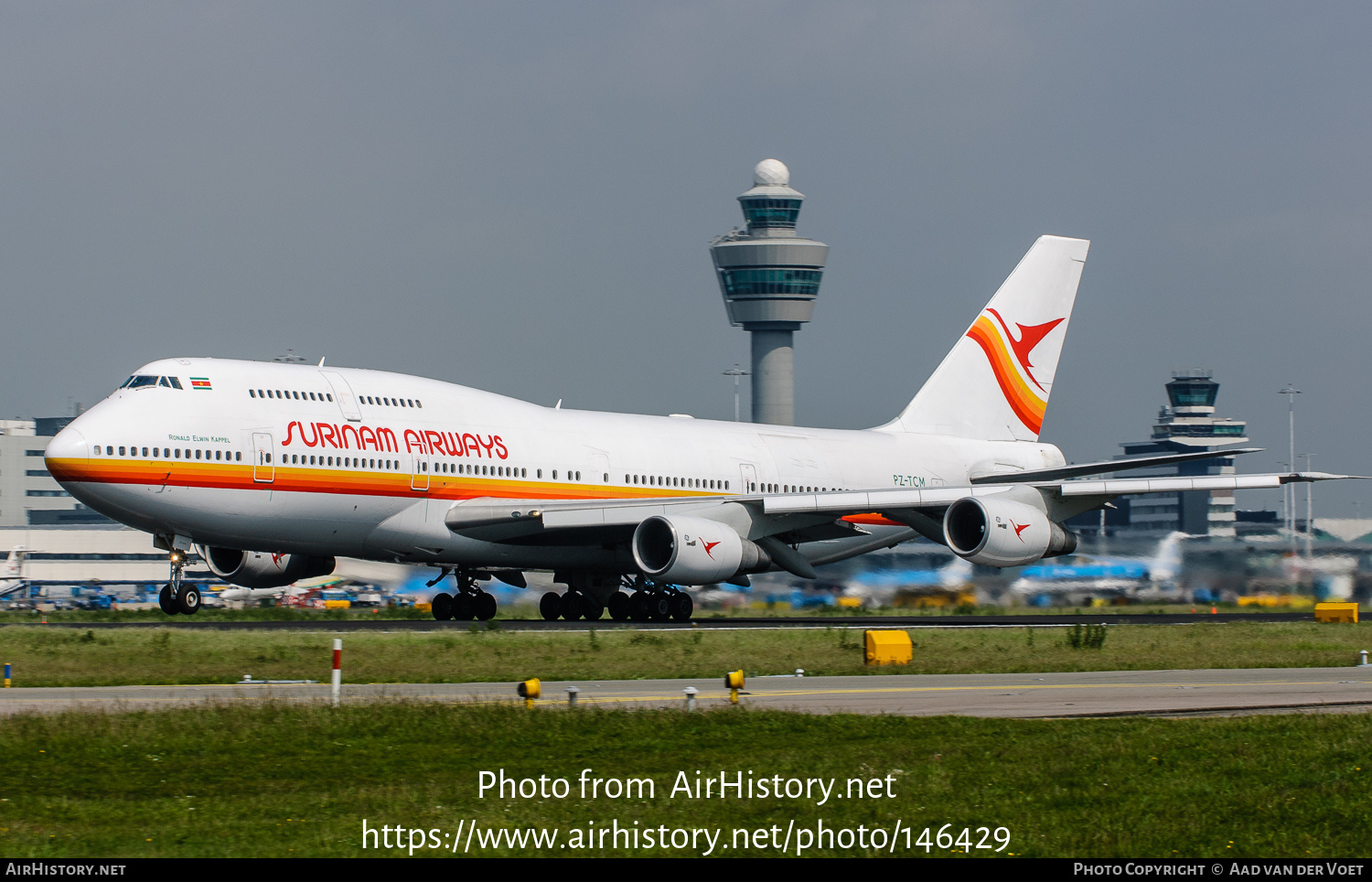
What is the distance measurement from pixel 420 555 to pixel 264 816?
990 inches

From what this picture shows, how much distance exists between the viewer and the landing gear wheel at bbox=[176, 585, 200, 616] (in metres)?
35.2

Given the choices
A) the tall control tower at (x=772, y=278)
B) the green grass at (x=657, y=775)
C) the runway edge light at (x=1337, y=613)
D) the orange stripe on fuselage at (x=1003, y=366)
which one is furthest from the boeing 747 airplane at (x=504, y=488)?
the tall control tower at (x=772, y=278)

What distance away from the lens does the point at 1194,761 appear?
1562 centimetres

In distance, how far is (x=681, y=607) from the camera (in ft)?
130

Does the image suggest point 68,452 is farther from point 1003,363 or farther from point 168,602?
point 1003,363

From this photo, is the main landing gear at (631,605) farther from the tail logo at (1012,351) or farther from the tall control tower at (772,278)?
the tall control tower at (772,278)

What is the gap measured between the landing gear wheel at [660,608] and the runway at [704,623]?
19 centimetres

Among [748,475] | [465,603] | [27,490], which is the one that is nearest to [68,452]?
[465,603]

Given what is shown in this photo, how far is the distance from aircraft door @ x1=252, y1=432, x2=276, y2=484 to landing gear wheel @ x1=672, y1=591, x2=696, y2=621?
34.1 ft

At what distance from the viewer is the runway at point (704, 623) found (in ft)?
114

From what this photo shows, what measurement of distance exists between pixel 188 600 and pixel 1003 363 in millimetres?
26531

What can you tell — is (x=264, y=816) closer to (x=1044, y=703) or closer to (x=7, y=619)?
(x=1044, y=703)

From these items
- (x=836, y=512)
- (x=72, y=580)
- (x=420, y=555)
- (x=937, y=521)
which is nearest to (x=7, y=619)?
(x=420, y=555)

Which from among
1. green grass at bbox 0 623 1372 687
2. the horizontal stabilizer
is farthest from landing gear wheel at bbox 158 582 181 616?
the horizontal stabilizer
